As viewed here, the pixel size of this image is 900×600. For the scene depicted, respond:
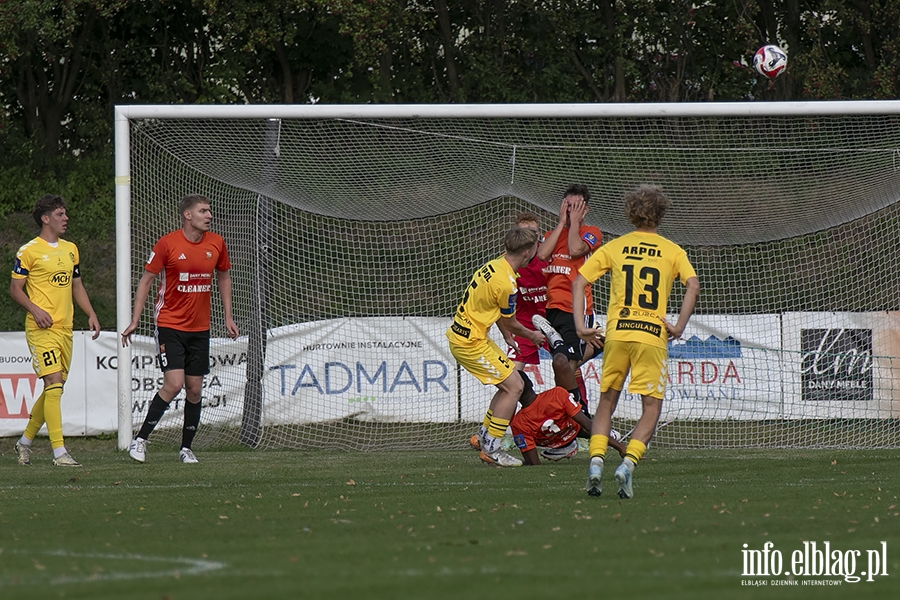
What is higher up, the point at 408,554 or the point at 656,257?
the point at 656,257

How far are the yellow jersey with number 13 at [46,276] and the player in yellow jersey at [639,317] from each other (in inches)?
187

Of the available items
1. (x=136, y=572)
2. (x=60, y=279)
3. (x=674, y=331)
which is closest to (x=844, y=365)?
(x=674, y=331)

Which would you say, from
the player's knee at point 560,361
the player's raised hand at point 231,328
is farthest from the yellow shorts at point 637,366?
the player's raised hand at point 231,328

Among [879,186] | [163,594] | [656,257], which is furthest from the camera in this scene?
[879,186]

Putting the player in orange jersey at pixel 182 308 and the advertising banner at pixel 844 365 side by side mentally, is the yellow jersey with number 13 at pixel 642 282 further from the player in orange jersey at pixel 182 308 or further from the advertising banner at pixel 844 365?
the advertising banner at pixel 844 365

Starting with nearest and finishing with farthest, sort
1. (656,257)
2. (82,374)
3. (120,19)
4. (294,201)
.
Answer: (656,257) → (294,201) → (82,374) → (120,19)

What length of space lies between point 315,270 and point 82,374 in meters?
2.98

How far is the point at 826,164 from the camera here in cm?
1221

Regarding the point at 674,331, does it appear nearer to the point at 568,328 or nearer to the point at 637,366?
the point at 637,366

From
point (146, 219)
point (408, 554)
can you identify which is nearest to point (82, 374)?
point (146, 219)

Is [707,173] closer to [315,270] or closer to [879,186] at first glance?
[879,186]

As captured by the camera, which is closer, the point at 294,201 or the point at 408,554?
the point at 408,554

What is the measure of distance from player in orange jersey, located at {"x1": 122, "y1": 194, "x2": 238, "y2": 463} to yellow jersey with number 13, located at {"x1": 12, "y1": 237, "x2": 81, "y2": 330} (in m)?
0.58

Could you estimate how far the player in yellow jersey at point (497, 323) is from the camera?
820cm
